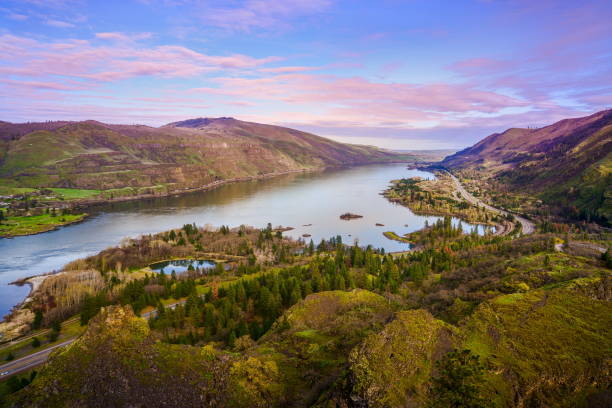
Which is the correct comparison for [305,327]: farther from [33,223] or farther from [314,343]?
[33,223]

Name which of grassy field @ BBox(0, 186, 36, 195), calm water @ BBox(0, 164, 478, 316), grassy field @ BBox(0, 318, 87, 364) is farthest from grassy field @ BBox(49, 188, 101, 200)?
grassy field @ BBox(0, 318, 87, 364)

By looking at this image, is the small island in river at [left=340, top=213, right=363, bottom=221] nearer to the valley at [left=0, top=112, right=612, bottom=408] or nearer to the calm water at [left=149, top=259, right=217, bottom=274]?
the valley at [left=0, top=112, right=612, bottom=408]

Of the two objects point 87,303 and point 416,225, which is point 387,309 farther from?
point 416,225

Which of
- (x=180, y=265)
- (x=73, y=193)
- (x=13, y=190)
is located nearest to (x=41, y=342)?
(x=180, y=265)

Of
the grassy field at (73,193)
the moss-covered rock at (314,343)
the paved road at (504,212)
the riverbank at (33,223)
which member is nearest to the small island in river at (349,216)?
the paved road at (504,212)

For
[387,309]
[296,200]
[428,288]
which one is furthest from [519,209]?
[387,309]
